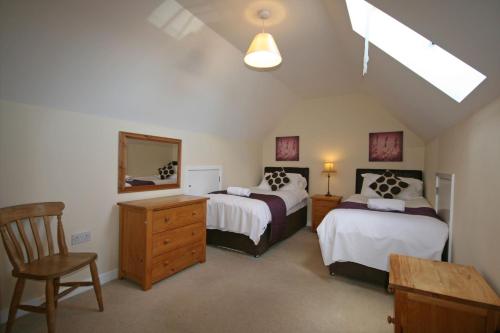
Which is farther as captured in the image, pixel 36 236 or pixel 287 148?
pixel 287 148

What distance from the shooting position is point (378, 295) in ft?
7.20

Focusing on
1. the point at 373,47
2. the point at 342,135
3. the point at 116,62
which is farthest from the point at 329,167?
the point at 116,62

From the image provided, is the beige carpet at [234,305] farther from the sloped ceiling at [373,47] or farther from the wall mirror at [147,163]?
the sloped ceiling at [373,47]

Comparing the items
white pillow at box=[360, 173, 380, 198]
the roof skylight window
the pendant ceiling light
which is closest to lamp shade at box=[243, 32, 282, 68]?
the pendant ceiling light

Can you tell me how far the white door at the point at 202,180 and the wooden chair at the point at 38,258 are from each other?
167 cm

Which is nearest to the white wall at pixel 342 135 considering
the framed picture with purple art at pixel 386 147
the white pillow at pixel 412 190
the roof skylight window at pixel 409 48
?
the framed picture with purple art at pixel 386 147

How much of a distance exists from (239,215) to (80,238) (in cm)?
168

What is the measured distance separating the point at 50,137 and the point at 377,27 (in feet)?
9.30

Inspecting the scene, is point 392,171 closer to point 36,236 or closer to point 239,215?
point 239,215

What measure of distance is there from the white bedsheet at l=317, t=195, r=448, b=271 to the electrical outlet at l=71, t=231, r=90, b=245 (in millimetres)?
2332

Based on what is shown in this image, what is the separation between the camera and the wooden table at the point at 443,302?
115 centimetres

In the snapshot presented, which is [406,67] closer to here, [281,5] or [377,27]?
[377,27]

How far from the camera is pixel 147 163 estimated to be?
2.83m

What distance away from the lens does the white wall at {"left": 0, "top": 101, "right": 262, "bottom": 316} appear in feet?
5.87
